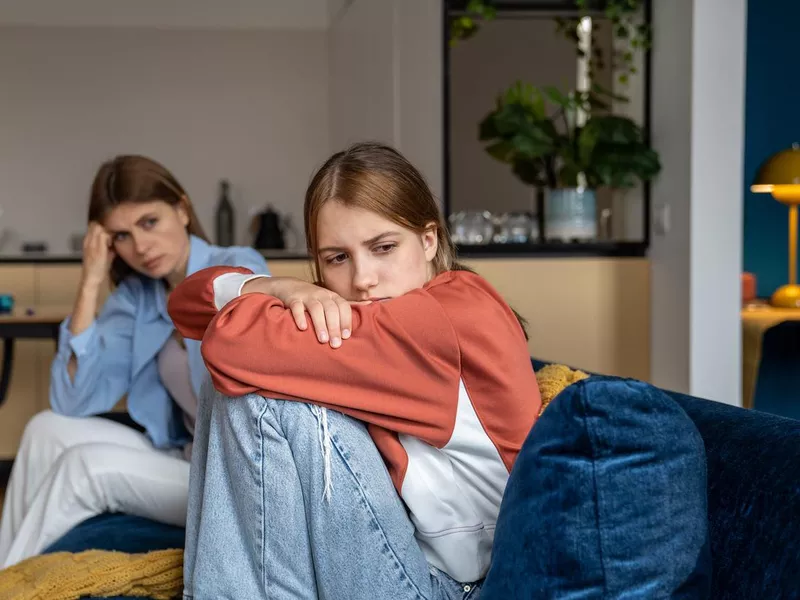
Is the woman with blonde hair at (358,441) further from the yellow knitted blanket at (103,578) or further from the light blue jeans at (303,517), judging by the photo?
the yellow knitted blanket at (103,578)

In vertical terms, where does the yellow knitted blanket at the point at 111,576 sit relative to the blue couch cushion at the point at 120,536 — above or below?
above

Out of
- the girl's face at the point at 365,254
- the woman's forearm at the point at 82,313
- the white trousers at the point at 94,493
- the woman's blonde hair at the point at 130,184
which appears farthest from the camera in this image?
the woman's forearm at the point at 82,313

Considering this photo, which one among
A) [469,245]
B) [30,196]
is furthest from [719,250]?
[30,196]

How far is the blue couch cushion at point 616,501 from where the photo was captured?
95 centimetres

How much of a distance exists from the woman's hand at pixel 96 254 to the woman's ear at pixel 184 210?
7.6 inches

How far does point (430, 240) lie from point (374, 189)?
0.16m

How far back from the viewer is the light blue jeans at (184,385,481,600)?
124cm

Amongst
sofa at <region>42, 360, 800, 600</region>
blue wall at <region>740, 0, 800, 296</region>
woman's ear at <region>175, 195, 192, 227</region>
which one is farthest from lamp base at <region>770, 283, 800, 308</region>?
sofa at <region>42, 360, 800, 600</region>

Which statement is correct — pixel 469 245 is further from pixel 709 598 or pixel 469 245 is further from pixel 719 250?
pixel 709 598

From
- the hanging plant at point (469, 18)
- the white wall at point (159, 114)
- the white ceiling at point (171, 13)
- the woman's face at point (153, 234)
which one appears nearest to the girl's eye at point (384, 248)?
the woman's face at point (153, 234)

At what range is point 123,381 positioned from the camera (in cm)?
244

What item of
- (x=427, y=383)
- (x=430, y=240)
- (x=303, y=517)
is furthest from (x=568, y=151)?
(x=303, y=517)

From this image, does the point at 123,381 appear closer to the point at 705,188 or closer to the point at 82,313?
the point at 82,313

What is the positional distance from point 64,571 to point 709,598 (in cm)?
102
